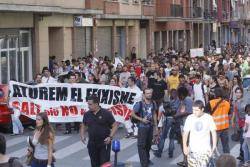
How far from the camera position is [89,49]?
118ft

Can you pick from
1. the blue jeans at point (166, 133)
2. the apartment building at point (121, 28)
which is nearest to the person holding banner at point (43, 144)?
the blue jeans at point (166, 133)

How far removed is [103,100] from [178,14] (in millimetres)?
37817

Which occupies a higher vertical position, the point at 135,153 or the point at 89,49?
the point at 89,49

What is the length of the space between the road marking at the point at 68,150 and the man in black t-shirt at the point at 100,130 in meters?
3.67

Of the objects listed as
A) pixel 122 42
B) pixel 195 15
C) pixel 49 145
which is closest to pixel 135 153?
pixel 49 145

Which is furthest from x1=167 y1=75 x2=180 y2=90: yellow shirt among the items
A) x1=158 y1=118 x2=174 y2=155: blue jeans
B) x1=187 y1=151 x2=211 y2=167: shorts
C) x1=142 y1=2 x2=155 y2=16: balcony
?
x1=142 y1=2 x2=155 y2=16: balcony

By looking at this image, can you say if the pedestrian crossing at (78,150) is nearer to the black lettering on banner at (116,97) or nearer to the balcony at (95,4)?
the black lettering on banner at (116,97)

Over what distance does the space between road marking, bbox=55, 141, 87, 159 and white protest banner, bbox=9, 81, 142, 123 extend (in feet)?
5.20

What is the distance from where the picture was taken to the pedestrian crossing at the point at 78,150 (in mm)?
14131

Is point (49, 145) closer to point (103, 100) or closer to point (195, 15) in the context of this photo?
point (103, 100)

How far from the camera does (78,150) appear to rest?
602 inches

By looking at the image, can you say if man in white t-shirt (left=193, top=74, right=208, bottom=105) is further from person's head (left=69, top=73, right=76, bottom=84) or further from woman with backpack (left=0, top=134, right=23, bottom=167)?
woman with backpack (left=0, top=134, right=23, bottom=167)

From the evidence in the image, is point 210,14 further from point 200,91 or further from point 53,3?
point 200,91

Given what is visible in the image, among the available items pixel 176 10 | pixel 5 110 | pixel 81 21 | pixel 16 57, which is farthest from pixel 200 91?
pixel 176 10
